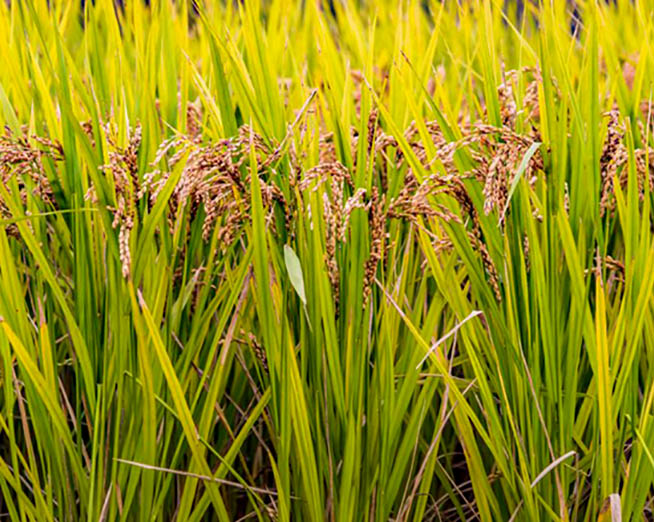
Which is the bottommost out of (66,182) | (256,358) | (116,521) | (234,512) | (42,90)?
(234,512)

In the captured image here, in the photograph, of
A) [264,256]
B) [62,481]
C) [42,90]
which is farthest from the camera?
[42,90]

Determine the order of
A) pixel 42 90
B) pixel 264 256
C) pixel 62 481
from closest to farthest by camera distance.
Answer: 1. pixel 264 256
2. pixel 62 481
3. pixel 42 90

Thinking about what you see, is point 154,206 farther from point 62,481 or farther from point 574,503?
point 574,503

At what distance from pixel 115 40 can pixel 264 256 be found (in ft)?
1.89

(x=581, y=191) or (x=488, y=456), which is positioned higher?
(x=581, y=191)

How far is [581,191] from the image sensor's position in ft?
3.94

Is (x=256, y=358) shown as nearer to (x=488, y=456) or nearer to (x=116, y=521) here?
(x=116, y=521)

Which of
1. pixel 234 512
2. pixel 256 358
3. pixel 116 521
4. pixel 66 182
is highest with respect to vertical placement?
pixel 66 182

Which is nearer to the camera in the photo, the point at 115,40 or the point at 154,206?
the point at 154,206

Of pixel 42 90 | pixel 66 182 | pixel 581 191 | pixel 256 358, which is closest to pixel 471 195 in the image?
pixel 581 191

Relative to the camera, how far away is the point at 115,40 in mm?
1424

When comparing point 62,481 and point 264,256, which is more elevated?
point 264,256

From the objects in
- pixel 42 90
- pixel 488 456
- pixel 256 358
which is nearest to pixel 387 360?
pixel 256 358

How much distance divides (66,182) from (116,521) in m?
0.54
